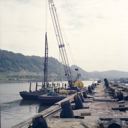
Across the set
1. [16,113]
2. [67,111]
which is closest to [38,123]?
[67,111]

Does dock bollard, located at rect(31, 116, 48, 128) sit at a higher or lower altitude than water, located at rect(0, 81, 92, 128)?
higher

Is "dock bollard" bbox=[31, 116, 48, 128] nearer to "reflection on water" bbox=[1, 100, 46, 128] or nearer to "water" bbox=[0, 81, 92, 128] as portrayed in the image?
"water" bbox=[0, 81, 92, 128]

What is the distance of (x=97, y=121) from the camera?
21.2 m

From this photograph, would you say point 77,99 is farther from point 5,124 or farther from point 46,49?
point 46,49

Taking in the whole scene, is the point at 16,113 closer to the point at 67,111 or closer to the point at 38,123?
the point at 67,111

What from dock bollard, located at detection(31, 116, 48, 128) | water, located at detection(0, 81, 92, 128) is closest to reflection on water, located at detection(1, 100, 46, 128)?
water, located at detection(0, 81, 92, 128)

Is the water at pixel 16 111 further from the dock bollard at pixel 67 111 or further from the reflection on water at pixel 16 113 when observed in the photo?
the dock bollard at pixel 67 111

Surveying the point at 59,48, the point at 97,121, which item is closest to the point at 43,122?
the point at 97,121

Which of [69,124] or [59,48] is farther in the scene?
[59,48]

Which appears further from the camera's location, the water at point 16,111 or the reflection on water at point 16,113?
the water at point 16,111

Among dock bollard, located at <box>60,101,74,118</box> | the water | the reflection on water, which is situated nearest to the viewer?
dock bollard, located at <box>60,101,74,118</box>

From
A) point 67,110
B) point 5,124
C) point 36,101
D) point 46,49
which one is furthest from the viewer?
point 46,49

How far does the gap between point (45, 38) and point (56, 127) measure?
6594cm

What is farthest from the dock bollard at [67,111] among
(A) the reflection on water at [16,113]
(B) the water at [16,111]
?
(A) the reflection on water at [16,113]
